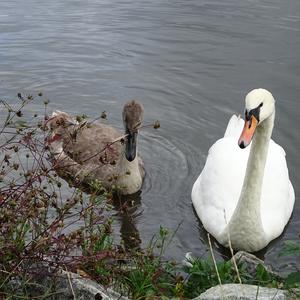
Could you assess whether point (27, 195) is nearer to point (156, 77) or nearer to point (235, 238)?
point (235, 238)

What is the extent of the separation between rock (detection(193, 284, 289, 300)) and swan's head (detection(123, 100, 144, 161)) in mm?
3561

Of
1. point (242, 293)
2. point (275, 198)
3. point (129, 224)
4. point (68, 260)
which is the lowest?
point (129, 224)

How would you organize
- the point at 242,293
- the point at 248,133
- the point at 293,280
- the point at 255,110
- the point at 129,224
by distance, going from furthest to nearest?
1. the point at 129,224
2. the point at 255,110
3. the point at 248,133
4. the point at 293,280
5. the point at 242,293

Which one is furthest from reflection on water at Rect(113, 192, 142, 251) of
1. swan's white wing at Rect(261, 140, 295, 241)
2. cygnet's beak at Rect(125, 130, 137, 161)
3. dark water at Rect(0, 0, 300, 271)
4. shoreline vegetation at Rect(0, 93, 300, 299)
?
shoreline vegetation at Rect(0, 93, 300, 299)

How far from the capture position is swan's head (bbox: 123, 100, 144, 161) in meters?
7.49

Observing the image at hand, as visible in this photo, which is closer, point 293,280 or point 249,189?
point 293,280

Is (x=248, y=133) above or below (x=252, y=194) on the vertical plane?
above

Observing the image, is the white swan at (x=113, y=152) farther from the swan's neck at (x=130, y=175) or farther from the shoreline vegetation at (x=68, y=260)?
the shoreline vegetation at (x=68, y=260)

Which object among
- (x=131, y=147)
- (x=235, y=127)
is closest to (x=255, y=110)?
Answer: (x=131, y=147)

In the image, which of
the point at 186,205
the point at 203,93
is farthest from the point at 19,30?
the point at 186,205

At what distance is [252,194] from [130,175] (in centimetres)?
165

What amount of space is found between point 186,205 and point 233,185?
0.68 m

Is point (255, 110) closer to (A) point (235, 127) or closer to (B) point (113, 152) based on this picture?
(A) point (235, 127)

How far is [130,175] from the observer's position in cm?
761
